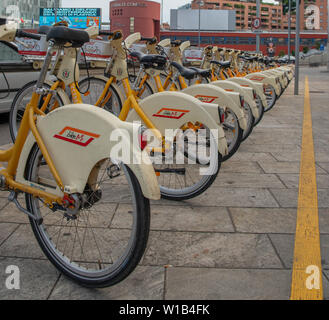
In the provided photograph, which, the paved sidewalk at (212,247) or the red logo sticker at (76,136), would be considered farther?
the paved sidewalk at (212,247)

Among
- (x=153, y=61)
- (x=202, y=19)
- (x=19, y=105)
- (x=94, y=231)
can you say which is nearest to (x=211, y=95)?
(x=153, y=61)

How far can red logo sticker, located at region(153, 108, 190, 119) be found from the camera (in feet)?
11.5

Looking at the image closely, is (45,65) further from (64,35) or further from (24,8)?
(24,8)

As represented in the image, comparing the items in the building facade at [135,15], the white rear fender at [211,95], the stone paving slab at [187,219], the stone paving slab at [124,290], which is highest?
the building facade at [135,15]

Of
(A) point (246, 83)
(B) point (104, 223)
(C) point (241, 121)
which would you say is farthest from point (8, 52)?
(B) point (104, 223)

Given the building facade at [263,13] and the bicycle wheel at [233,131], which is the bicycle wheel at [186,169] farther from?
the building facade at [263,13]

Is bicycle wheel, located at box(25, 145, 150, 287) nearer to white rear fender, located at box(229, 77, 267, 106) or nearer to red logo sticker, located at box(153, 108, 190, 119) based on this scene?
red logo sticker, located at box(153, 108, 190, 119)

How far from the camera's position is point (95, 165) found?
2.24 metres

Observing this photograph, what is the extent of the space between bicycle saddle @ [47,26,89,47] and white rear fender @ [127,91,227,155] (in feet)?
3.52

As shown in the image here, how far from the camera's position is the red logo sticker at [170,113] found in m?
3.52

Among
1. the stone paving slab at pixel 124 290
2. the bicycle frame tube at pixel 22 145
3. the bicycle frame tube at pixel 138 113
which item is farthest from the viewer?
the bicycle frame tube at pixel 138 113

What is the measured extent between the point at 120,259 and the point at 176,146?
1.81 meters

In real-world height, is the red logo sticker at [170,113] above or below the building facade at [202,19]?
below

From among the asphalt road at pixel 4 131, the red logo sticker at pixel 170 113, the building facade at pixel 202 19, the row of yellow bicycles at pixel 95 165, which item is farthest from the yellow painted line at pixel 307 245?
the building facade at pixel 202 19
